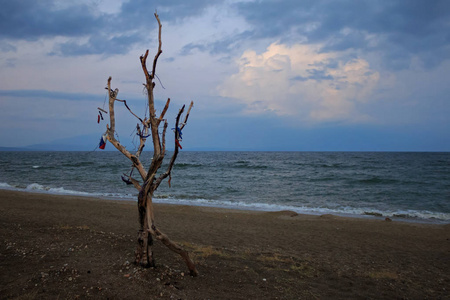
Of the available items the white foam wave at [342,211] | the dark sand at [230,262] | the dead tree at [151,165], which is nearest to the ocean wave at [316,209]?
the white foam wave at [342,211]

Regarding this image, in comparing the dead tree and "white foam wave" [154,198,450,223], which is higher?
the dead tree

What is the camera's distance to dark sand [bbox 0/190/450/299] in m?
4.79

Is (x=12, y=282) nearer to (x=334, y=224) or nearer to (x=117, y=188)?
(x=334, y=224)

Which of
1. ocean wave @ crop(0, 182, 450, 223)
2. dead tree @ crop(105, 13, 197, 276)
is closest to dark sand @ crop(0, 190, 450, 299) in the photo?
dead tree @ crop(105, 13, 197, 276)

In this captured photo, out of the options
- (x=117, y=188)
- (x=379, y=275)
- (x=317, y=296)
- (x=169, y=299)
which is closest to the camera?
(x=169, y=299)

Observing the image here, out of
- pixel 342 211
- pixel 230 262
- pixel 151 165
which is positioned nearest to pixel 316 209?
pixel 342 211

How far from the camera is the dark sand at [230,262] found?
4.79 m

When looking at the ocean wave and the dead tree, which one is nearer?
the dead tree

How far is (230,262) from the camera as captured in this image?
6.36 meters

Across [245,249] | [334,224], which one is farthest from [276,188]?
[245,249]

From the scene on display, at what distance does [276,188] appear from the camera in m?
24.7

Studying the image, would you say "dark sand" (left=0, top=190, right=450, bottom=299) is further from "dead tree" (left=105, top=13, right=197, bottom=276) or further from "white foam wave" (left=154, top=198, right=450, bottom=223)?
"white foam wave" (left=154, top=198, right=450, bottom=223)

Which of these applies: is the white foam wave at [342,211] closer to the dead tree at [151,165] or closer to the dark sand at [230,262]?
the dark sand at [230,262]

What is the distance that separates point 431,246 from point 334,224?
135 inches
